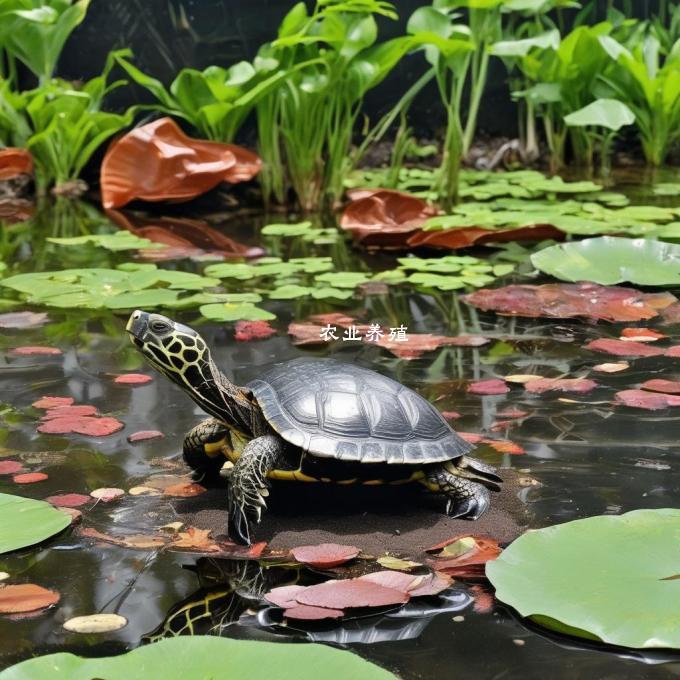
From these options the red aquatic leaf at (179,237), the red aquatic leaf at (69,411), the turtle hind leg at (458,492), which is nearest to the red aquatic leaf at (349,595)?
the turtle hind leg at (458,492)

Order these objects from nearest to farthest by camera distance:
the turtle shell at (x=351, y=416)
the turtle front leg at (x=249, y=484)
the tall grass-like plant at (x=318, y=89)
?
1. the turtle front leg at (x=249, y=484)
2. the turtle shell at (x=351, y=416)
3. the tall grass-like plant at (x=318, y=89)

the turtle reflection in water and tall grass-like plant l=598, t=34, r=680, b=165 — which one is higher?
tall grass-like plant l=598, t=34, r=680, b=165

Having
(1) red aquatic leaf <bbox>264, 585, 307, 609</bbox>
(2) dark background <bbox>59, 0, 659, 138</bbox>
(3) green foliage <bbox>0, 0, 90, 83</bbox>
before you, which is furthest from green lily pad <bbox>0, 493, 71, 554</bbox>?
(2) dark background <bbox>59, 0, 659, 138</bbox>

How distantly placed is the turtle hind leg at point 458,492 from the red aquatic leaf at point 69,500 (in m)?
0.79

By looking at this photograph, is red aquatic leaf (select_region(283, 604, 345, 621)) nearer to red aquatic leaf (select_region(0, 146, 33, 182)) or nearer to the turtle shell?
the turtle shell

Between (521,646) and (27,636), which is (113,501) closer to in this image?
(27,636)

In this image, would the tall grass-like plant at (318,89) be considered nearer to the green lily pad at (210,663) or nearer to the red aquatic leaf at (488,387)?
the red aquatic leaf at (488,387)

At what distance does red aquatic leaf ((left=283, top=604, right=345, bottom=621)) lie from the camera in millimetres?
1872

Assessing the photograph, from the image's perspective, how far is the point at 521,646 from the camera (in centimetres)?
180

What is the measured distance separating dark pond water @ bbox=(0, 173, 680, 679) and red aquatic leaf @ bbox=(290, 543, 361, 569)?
0.05 metres

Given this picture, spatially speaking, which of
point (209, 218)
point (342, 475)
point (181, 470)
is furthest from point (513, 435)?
point (209, 218)

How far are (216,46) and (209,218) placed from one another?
5.92 feet

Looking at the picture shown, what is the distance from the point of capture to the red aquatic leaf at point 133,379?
3326 mm

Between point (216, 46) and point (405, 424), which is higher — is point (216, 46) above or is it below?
above
